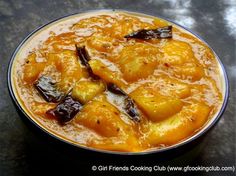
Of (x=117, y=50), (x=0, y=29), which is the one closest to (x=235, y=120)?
(x=117, y=50)

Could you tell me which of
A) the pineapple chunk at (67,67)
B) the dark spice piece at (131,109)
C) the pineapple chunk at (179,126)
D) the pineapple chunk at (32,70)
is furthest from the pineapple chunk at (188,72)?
the pineapple chunk at (32,70)

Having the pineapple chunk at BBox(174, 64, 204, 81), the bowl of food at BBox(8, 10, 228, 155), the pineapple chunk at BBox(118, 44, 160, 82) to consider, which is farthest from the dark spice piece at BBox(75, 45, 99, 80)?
the pineapple chunk at BBox(174, 64, 204, 81)

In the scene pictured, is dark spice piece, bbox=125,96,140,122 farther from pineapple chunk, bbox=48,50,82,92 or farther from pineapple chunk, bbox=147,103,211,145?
pineapple chunk, bbox=48,50,82,92

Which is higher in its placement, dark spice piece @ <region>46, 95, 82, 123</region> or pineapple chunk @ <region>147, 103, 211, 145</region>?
dark spice piece @ <region>46, 95, 82, 123</region>

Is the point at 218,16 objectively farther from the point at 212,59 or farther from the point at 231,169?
the point at 231,169

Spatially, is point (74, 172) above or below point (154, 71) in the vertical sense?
below
